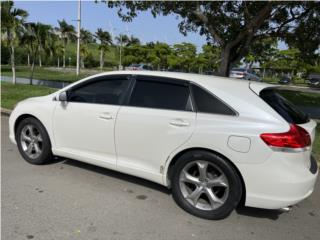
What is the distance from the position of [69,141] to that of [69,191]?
31.3 inches

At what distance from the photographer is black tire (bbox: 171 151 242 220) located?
3.65 meters

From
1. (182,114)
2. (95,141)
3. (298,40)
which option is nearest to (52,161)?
(95,141)

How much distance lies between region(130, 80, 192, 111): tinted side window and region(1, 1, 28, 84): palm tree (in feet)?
51.3

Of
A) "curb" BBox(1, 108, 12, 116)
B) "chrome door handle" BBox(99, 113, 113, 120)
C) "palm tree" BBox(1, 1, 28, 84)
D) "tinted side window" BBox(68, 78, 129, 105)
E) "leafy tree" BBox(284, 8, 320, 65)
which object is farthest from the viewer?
"palm tree" BBox(1, 1, 28, 84)

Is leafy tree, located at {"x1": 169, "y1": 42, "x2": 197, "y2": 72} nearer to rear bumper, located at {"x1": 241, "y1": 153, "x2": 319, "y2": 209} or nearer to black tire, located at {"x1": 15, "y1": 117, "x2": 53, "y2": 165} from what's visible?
black tire, located at {"x1": 15, "y1": 117, "x2": 53, "y2": 165}

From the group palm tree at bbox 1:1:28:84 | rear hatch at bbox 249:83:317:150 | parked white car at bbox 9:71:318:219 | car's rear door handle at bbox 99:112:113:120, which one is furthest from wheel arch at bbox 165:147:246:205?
palm tree at bbox 1:1:28:84

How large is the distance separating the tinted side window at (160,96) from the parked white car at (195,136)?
0.01 meters

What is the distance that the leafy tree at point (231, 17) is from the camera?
10.8 metres

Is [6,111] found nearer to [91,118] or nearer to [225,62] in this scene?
[91,118]

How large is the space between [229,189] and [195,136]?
649 mm

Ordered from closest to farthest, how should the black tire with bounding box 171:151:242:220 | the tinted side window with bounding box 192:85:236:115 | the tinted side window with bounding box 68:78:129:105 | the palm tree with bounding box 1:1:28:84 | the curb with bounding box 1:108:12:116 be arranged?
1. the black tire with bounding box 171:151:242:220
2. the tinted side window with bounding box 192:85:236:115
3. the tinted side window with bounding box 68:78:129:105
4. the curb with bounding box 1:108:12:116
5. the palm tree with bounding box 1:1:28:84

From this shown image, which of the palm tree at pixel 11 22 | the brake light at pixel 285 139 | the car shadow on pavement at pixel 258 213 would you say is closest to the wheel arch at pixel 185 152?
the car shadow on pavement at pixel 258 213

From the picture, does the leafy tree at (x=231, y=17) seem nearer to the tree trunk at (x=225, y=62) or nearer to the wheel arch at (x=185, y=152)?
the tree trunk at (x=225, y=62)

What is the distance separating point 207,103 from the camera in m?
3.93
